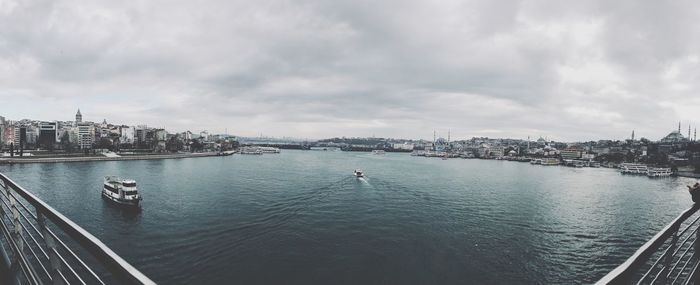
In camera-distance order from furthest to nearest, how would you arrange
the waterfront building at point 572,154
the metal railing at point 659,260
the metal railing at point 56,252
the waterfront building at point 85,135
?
the waterfront building at point 572,154 → the waterfront building at point 85,135 → the metal railing at point 659,260 → the metal railing at point 56,252

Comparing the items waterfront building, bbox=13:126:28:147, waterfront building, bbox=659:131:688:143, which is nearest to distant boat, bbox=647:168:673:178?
waterfront building, bbox=659:131:688:143

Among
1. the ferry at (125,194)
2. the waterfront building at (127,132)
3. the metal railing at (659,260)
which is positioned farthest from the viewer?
the waterfront building at (127,132)

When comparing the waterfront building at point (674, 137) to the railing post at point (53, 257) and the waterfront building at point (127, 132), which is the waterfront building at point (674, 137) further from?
the waterfront building at point (127, 132)

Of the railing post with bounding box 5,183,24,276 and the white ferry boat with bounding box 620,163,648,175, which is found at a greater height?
the railing post with bounding box 5,183,24,276

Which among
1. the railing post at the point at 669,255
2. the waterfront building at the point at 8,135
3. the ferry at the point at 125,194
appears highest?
the waterfront building at the point at 8,135

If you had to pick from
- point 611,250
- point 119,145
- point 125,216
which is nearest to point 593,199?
point 611,250

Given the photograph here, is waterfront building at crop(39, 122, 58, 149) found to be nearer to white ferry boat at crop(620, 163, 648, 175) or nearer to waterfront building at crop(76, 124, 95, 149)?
waterfront building at crop(76, 124, 95, 149)

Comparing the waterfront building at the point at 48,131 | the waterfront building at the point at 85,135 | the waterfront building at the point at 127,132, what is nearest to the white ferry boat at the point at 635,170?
the waterfront building at the point at 85,135

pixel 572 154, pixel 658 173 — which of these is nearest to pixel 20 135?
pixel 658 173

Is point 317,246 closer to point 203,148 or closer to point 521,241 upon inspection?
point 521,241
